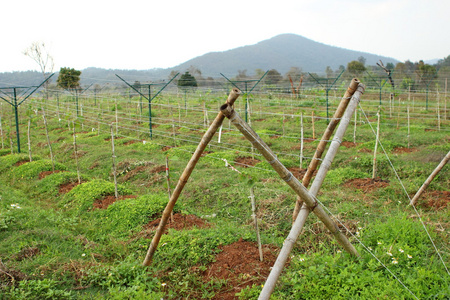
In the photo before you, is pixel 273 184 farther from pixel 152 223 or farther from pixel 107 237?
pixel 107 237

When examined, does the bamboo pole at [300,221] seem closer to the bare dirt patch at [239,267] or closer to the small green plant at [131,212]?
the bare dirt patch at [239,267]

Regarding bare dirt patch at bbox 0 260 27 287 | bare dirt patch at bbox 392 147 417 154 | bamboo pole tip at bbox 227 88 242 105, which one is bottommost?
bare dirt patch at bbox 0 260 27 287

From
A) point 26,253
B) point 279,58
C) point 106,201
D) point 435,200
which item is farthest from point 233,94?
point 279,58

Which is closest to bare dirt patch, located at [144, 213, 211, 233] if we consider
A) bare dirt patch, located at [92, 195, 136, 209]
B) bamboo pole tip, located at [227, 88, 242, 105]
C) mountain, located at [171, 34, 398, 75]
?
bare dirt patch, located at [92, 195, 136, 209]

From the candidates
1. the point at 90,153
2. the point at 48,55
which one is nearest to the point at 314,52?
the point at 48,55

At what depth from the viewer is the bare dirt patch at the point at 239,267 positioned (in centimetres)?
347

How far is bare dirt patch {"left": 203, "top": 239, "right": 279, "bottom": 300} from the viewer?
347 centimetres

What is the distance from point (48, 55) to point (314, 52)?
13798 cm

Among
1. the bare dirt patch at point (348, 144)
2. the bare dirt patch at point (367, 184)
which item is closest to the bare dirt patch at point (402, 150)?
the bare dirt patch at point (348, 144)

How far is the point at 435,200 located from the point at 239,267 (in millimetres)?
4079

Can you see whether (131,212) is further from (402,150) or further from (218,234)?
(402,150)

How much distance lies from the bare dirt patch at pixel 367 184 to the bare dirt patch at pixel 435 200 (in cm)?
81

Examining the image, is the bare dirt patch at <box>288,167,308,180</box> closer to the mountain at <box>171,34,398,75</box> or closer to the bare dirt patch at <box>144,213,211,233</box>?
the bare dirt patch at <box>144,213,211,233</box>

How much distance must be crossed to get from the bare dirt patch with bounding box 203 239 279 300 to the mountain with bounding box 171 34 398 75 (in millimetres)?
58949
